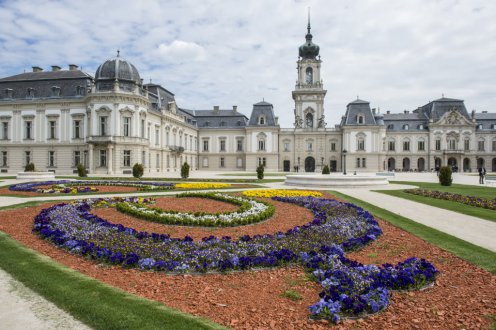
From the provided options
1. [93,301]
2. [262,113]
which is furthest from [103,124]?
[93,301]

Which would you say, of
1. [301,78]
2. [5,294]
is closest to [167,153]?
[301,78]

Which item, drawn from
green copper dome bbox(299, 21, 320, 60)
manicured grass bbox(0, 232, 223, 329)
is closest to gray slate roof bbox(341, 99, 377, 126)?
green copper dome bbox(299, 21, 320, 60)

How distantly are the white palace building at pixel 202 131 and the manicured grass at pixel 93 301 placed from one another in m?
39.4

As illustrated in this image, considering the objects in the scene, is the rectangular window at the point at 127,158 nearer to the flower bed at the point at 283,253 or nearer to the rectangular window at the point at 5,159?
the rectangular window at the point at 5,159

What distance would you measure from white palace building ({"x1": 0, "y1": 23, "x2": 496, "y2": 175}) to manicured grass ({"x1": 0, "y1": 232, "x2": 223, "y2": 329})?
39.4 meters

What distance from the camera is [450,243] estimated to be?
321 inches

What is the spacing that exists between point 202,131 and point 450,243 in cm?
6613

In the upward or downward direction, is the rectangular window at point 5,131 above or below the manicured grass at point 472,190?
above

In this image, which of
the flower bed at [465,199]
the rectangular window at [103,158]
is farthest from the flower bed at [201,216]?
the rectangular window at [103,158]

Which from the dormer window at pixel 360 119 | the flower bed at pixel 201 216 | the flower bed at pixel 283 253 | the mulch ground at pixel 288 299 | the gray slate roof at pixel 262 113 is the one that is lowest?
the mulch ground at pixel 288 299

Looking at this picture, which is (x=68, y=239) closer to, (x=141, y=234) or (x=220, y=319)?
(x=141, y=234)

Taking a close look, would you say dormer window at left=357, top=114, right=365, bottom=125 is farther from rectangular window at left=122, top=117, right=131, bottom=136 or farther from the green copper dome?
rectangular window at left=122, top=117, right=131, bottom=136

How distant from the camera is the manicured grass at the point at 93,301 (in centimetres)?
425

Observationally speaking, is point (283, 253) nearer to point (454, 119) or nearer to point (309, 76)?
point (309, 76)
